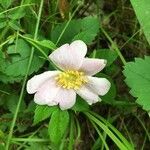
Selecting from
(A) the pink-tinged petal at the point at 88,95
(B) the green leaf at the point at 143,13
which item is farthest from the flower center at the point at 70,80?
(B) the green leaf at the point at 143,13

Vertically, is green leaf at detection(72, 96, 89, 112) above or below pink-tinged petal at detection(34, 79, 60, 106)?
below

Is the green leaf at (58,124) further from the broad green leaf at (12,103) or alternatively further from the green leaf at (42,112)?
the broad green leaf at (12,103)

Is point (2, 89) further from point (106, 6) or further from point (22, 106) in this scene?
point (106, 6)

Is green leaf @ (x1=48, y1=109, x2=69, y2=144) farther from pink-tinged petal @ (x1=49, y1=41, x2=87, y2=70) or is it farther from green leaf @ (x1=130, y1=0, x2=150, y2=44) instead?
green leaf @ (x1=130, y1=0, x2=150, y2=44)

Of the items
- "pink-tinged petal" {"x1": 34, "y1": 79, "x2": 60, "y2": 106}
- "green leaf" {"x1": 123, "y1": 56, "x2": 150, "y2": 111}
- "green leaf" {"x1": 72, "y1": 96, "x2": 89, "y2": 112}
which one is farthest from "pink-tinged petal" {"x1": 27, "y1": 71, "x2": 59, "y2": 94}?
"green leaf" {"x1": 123, "y1": 56, "x2": 150, "y2": 111}

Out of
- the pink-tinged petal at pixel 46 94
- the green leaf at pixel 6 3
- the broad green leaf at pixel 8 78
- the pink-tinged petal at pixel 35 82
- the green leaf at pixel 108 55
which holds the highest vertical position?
the green leaf at pixel 6 3

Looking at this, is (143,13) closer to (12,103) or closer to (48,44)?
(48,44)
